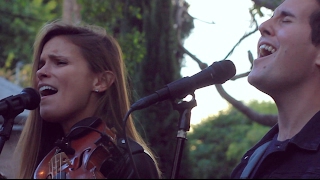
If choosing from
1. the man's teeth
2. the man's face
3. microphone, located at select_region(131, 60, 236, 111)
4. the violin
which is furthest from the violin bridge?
the man's teeth

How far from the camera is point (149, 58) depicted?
9.12 meters

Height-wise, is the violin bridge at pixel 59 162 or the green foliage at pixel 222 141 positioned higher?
the green foliage at pixel 222 141

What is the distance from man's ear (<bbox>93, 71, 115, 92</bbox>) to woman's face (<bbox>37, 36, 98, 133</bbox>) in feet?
0.05

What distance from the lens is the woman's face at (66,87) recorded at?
2908 millimetres

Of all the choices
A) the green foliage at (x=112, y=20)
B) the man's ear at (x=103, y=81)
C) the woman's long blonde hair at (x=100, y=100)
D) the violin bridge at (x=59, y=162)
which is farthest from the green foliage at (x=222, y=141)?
the violin bridge at (x=59, y=162)

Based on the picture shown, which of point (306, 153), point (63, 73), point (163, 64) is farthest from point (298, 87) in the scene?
point (163, 64)

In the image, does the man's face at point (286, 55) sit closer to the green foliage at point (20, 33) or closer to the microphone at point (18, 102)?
the microphone at point (18, 102)

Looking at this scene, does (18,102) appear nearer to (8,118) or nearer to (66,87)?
(8,118)

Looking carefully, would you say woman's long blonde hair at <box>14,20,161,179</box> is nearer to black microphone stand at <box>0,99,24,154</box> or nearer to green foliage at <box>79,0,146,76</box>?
black microphone stand at <box>0,99,24,154</box>

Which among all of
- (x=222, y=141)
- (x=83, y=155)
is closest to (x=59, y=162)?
(x=83, y=155)

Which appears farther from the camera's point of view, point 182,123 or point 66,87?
point 66,87

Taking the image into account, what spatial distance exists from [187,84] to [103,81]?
29.9 inches

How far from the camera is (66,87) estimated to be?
2.92 meters

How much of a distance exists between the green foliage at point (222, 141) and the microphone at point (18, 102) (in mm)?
15918
